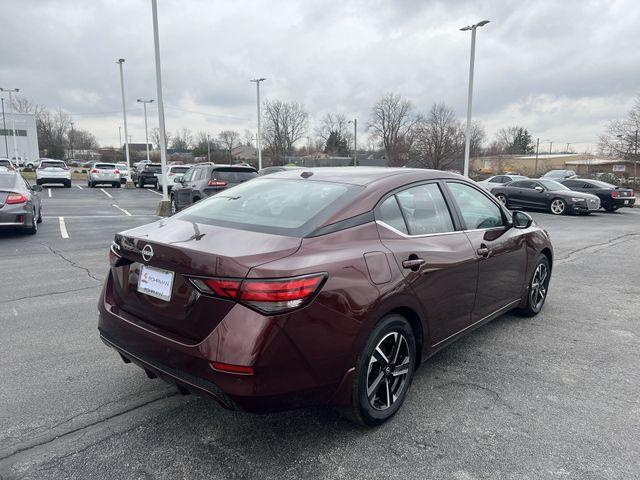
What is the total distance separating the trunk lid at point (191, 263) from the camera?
2322mm

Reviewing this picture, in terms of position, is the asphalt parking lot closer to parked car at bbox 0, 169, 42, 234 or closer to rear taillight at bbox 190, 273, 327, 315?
rear taillight at bbox 190, 273, 327, 315

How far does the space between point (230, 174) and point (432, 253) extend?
420 inches

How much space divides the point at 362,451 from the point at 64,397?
2041mm

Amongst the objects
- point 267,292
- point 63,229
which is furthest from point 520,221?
point 63,229

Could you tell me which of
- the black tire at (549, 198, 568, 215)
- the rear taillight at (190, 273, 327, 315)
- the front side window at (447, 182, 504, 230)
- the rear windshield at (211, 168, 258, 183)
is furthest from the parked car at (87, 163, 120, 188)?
the rear taillight at (190, 273, 327, 315)

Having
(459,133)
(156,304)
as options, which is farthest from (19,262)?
(459,133)

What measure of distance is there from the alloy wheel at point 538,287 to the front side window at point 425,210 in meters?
1.85

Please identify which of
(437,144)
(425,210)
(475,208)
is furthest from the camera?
(437,144)

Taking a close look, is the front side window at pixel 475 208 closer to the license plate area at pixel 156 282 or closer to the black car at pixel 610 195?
the license plate area at pixel 156 282

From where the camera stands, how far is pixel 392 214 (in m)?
3.04

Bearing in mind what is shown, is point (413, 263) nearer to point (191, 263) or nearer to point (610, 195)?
point (191, 263)

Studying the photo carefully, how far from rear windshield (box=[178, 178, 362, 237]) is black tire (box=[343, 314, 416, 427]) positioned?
0.75m

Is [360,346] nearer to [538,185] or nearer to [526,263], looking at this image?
[526,263]

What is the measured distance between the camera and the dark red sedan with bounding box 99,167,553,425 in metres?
2.27
